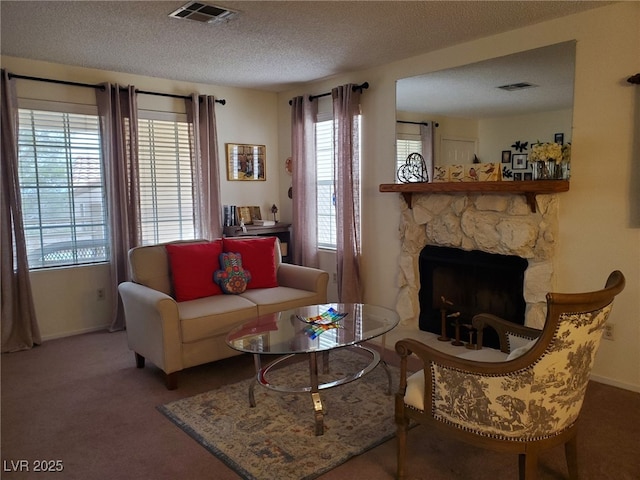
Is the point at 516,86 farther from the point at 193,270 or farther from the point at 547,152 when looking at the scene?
the point at 193,270

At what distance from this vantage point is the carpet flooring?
222 centimetres

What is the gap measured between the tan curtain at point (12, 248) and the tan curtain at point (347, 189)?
8.95ft

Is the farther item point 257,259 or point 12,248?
point 257,259

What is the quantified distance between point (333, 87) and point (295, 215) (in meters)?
1.39

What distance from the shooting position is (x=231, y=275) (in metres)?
3.78

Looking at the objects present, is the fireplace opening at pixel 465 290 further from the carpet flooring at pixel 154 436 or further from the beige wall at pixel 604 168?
the carpet flooring at pixel 154 436

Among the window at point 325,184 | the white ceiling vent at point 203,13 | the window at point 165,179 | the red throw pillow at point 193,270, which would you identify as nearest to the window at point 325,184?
the window at point 325,184

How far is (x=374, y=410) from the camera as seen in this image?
9.13 ft

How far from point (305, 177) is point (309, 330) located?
8.26 feet

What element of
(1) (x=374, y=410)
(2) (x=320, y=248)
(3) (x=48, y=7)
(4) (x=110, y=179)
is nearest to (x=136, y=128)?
(4) (x=110, y=179)

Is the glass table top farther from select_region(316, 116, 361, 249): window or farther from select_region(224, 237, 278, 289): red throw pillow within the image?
select_region(316, 116, 361, 249): window

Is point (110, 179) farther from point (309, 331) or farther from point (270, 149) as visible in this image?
point (309, 331)

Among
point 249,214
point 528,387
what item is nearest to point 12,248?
point 249,214

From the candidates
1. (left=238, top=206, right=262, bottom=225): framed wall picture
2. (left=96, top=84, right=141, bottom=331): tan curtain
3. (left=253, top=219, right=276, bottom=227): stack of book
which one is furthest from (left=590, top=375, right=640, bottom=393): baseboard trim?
(left=96, top=84, right=141, bottom=331): tan curtain
